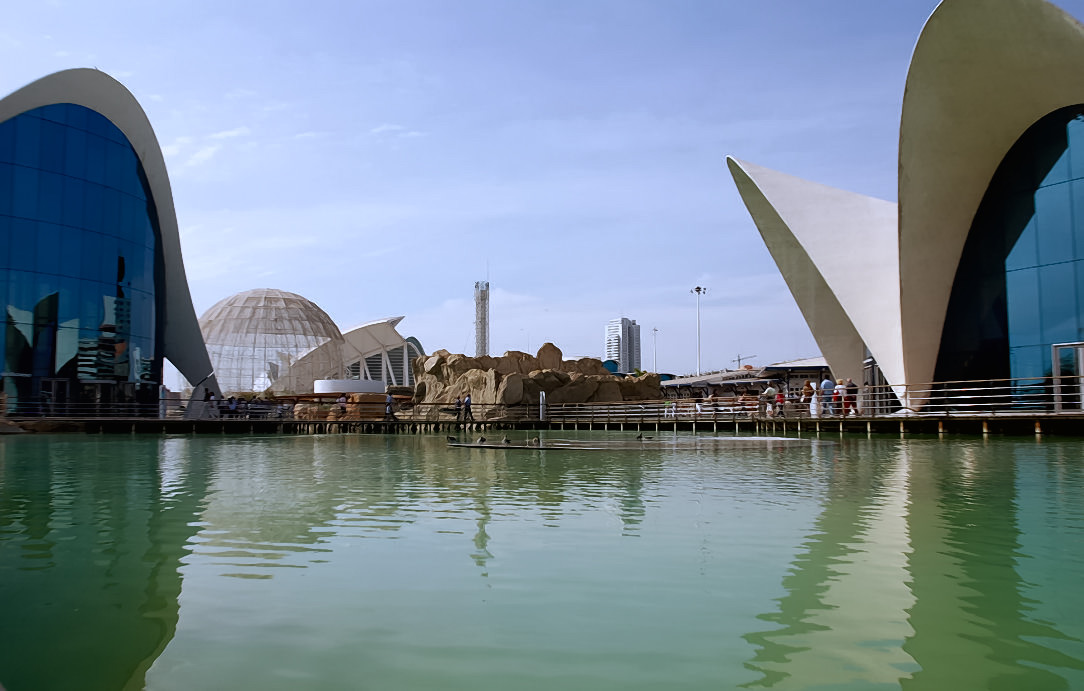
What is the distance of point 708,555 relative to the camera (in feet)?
20.7

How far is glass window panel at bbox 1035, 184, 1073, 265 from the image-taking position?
80.7 feet

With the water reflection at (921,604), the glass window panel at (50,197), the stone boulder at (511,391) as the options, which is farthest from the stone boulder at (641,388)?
the water reflection at (921,604)

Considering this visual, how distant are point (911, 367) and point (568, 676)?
27.0 m

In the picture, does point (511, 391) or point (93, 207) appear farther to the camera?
point (511, 391)

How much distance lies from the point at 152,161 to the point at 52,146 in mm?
5204

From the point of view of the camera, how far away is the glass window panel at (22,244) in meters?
31.2

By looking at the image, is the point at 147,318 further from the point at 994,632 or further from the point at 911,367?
the point at 994,632

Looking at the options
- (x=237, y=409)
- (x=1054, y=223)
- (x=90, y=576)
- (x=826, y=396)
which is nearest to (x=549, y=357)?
(x=237, y=409)

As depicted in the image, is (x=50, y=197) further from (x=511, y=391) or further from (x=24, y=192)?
(x=511, y=391)

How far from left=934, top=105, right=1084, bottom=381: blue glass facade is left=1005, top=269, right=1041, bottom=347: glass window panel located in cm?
3

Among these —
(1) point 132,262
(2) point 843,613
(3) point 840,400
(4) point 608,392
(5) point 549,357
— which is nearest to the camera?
(2) point 843,613

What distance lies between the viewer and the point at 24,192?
31656 mm

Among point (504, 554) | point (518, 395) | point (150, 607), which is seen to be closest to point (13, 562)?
point (150, 607)

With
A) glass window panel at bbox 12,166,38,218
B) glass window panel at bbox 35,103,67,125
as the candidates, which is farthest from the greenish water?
glass window panel at bbox 35,103,67,125
